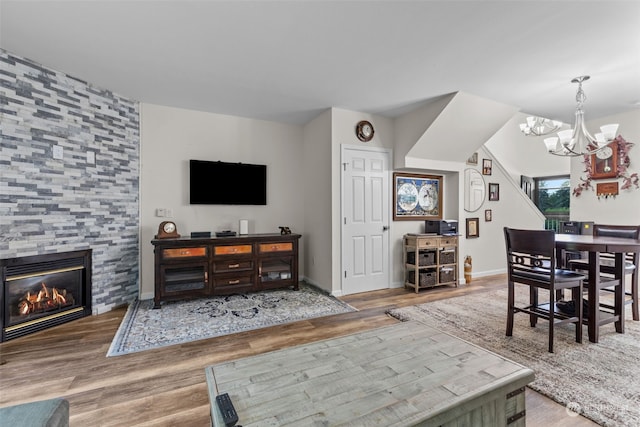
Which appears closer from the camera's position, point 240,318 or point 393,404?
point 393,404

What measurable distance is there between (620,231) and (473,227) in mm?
1853

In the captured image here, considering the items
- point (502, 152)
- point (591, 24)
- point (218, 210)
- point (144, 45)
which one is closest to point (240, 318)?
point (218, 210)

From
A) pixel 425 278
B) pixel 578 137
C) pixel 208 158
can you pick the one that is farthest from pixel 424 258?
pixel 208 158

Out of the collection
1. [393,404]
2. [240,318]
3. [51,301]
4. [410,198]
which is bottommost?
[240,318]

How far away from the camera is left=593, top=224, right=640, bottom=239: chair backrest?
116 inches

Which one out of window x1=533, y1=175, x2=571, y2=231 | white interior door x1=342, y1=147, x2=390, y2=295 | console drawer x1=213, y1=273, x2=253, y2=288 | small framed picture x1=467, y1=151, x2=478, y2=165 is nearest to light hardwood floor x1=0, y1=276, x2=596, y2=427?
white interior door x1=342, y1=147, x2=390, y2=295

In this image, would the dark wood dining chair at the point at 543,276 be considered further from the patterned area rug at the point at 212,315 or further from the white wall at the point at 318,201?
the white wall at the point at 318,201

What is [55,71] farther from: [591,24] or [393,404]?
[591,24]

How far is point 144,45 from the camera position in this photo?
2.42 metres

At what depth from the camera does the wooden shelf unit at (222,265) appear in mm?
3381

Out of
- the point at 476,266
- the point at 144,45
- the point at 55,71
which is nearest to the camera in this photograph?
the point at 144,45

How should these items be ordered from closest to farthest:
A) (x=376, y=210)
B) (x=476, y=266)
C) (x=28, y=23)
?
(x=28, y=23), (x=376, y=210), (x=476, y=266)

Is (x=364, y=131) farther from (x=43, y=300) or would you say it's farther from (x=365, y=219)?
(x=43, y=300)

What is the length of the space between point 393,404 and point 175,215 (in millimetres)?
3693
